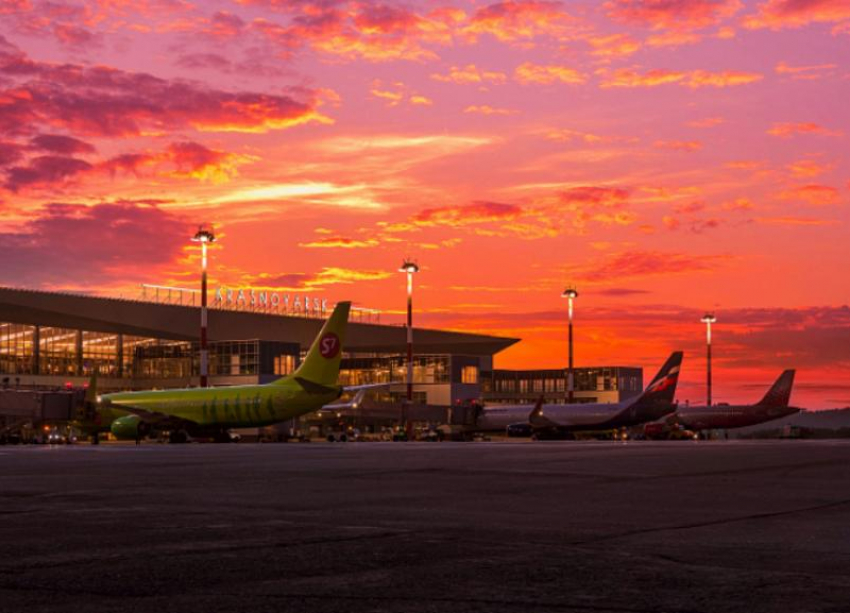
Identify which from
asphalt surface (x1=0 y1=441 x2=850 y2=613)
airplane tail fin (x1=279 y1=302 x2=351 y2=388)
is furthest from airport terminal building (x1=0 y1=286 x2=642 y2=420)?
asphalt surface (x1=0 y1=441 x2=850 y2=613)

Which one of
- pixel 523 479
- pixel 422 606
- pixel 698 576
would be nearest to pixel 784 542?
pixel 698 576

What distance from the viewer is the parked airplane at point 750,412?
108 metres

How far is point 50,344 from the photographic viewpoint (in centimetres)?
13775

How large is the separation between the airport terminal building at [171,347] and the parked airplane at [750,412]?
35.1 metres

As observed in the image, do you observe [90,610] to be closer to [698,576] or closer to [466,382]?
[698,576]

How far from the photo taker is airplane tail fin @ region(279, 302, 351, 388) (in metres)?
72.3

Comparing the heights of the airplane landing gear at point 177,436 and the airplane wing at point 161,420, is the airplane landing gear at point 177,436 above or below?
below

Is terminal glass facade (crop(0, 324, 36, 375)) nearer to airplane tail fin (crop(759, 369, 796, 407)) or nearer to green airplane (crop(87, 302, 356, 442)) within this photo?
green airplane (crop(87, 302, 356, 442))

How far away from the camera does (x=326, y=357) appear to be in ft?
237

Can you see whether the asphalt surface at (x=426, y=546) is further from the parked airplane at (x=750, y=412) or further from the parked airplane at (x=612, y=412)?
the parked airplane at (x=750, y=412)

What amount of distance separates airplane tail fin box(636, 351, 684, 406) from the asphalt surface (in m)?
74.0

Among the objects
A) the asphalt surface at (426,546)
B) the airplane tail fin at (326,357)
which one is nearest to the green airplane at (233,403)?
the airplane tail fin at (326,357)

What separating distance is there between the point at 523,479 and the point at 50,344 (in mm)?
123728

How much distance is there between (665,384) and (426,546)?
87.8 metres
